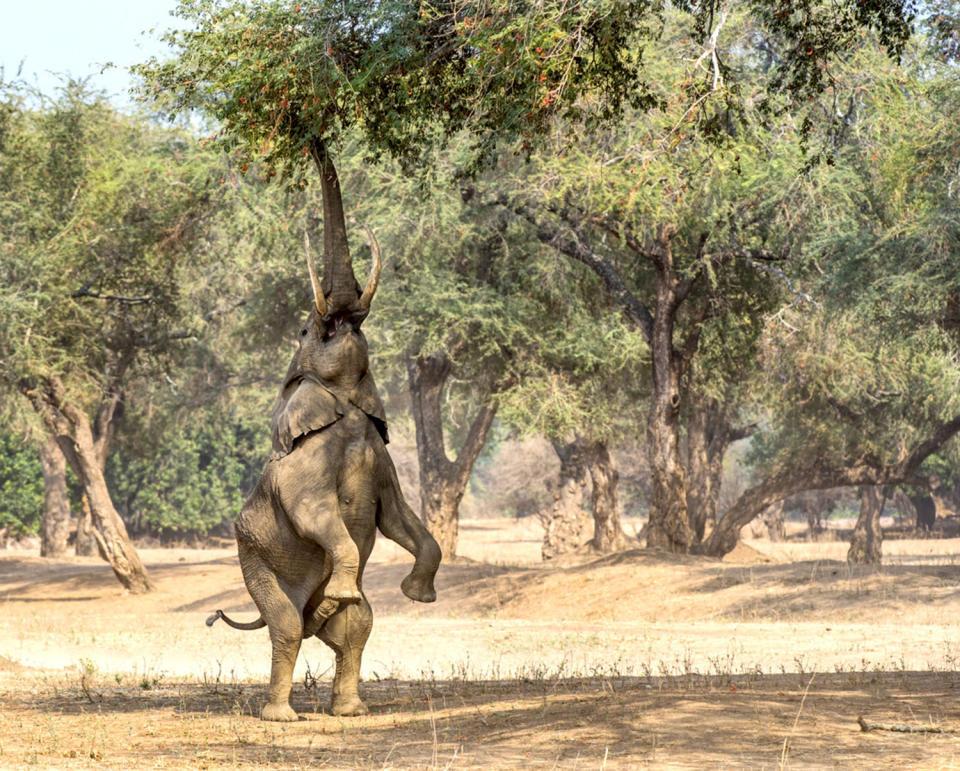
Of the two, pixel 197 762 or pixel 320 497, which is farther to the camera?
pixel 320 497

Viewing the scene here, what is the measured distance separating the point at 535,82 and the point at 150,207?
1949cm

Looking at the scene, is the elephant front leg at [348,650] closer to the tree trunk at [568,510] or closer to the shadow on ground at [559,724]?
the shadow on ground at [559,724]

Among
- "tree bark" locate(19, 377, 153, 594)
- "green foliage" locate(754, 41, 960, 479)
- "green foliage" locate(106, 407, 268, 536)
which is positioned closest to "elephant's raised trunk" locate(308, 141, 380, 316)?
"green foliage" locate(754, 41, 960, 479)

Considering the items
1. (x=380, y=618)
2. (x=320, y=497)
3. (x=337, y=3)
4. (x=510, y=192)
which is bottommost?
(x=380, y=618)

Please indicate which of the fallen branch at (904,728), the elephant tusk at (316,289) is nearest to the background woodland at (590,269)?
the elephant tusk at (316,289)

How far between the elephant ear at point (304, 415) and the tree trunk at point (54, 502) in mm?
33218

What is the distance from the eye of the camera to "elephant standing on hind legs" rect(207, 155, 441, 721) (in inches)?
334

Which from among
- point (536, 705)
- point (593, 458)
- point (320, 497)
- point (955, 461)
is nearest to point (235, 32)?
point (320, 497)

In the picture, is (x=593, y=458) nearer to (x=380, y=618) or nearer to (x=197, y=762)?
(x=380, y=618)

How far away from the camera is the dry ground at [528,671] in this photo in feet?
22.6

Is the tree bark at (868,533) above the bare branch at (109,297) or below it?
below

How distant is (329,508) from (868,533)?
A: 36282 mm

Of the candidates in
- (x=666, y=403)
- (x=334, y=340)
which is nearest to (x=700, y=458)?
(x=666, y=403)

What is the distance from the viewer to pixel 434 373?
3050 cm
